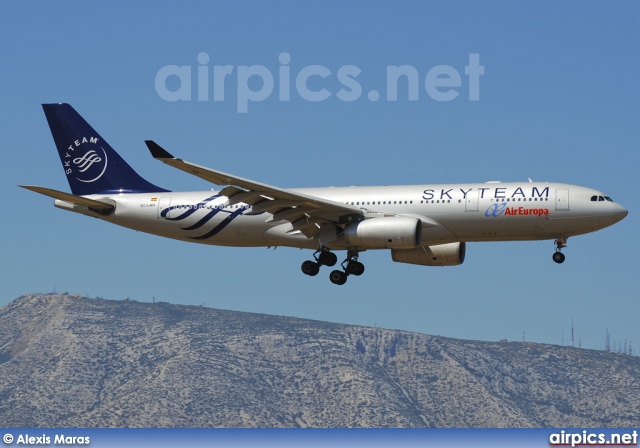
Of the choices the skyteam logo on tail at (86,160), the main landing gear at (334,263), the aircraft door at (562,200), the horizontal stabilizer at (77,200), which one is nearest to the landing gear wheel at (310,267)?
the main landing gear at (334,263)

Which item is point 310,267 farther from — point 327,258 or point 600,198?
point 600,198

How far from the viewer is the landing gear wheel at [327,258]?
65.9 meters

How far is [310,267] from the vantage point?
66.3m

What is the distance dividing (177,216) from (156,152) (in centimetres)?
1133

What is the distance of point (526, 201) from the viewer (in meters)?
61.9

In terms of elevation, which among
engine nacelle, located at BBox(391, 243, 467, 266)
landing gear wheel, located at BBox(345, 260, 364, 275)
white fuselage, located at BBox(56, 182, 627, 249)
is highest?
white fuselage, located at BBox(56, 182, 627, 249)

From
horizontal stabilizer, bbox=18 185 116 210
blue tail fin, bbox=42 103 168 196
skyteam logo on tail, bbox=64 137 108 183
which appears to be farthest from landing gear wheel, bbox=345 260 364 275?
skyteam logo on tail, bbox=64 137 108 183

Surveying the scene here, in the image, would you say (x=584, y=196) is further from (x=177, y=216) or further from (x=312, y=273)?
(x=177, y=216)

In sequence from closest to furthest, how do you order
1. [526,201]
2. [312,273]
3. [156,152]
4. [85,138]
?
[156,152]
[526,201]
[312,273]
[85,138]

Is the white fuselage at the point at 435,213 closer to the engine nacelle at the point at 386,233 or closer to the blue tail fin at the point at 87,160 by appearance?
the engine nacelle at the point at 386,233

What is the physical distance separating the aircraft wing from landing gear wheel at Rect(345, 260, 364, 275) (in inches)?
113

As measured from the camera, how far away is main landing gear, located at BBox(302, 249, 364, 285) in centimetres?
6596

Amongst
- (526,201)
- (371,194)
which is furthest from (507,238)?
(371,194)

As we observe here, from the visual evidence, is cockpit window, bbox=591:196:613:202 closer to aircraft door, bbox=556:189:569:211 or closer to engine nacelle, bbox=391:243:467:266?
aircraft door, bbox=556:189:569:211
